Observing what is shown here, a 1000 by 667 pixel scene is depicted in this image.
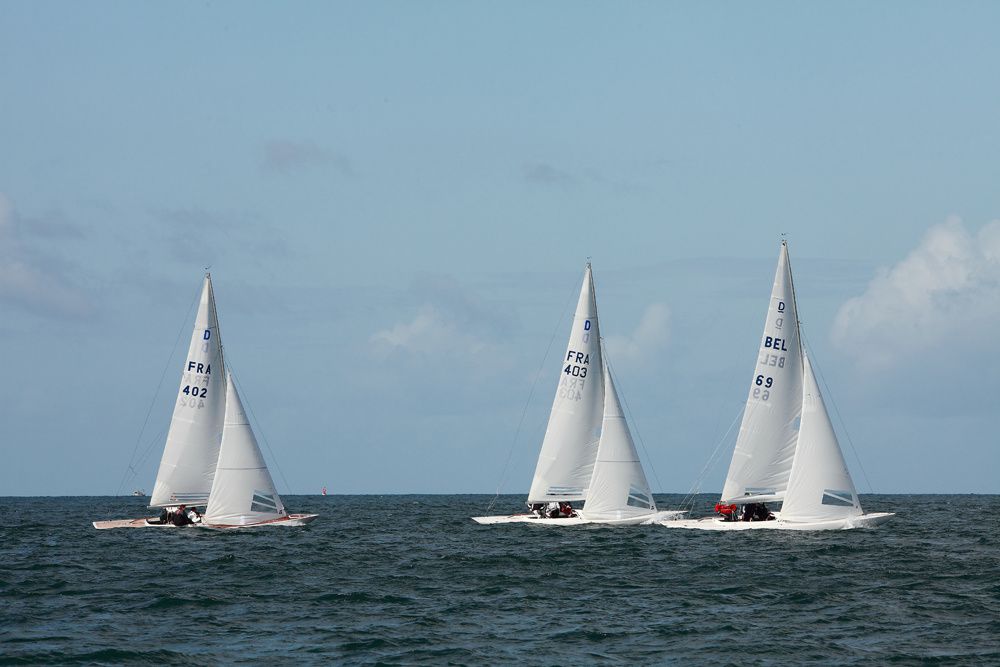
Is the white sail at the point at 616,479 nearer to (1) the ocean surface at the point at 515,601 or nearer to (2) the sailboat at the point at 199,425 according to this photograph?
(1) the ocean surface at the point at 515,601

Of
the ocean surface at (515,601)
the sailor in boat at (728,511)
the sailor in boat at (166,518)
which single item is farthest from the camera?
the sailor in boat at (166,518)

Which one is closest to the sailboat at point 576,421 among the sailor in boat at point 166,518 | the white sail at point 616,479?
the white sail at point 616,479

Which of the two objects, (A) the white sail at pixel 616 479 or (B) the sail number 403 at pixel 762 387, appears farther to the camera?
(A) the white sail at pixel 616 479

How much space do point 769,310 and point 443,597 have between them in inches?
920

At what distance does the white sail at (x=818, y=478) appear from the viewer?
5038cm

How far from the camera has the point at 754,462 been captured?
5328 centimetres

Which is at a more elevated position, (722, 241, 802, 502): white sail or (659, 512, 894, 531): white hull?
(722, 241, 802, 502): white sail

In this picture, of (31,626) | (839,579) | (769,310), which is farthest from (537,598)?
(769,310)

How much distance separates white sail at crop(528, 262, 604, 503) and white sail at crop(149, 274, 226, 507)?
14.8 metres

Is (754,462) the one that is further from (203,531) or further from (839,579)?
(203,531)

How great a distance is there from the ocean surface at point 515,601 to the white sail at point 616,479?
7.28 ft

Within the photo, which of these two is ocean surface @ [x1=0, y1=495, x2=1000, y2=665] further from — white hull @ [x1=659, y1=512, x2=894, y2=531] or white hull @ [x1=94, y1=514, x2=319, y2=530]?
white hull @ [x1=94, y1=514, x2=319, y2=530]

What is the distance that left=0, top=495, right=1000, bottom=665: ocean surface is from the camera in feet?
88.0

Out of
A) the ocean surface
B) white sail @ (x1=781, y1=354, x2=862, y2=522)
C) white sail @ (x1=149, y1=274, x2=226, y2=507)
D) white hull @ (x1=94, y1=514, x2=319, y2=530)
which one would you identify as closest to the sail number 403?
white sail @ (x1=781, y1=354, x2=862, y2=522)
